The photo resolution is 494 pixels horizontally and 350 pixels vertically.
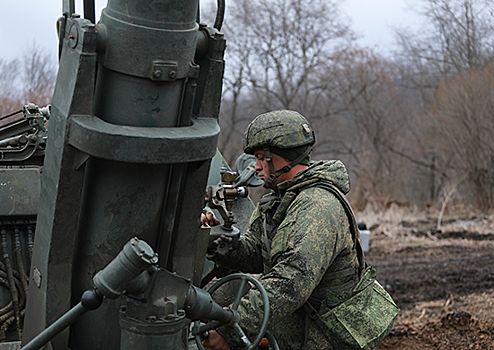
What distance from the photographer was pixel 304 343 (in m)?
3.22

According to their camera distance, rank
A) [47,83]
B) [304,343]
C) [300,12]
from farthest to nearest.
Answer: [300,12]
[47,83]
[304,343]

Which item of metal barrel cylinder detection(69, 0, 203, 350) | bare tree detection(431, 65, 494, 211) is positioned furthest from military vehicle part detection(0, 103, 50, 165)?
bare tree detection(431, 65, 494, 211)

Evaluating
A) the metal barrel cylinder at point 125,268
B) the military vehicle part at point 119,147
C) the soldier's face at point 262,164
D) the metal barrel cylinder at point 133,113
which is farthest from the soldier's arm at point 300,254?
the metal barrel cylinder at point 125,268

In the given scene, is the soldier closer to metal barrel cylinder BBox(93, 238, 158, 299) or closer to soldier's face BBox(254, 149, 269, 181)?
soldier's face BBox(254, 149, 269, 181)

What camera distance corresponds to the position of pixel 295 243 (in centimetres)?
288

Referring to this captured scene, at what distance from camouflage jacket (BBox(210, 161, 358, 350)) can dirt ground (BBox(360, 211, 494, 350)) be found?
3.37 metres

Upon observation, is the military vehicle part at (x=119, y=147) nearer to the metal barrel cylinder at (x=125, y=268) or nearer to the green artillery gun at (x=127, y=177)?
the green artillery gun at (x=127, y=177)

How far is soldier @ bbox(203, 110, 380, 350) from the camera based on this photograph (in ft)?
9.07

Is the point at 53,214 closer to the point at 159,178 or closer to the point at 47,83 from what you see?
the point at 159,178

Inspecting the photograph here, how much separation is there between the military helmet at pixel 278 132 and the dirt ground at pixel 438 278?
3.86 m

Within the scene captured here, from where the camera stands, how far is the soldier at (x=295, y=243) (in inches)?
109

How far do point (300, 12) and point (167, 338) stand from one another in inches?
680

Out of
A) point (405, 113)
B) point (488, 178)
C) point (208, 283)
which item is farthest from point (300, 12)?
point (208, 283)

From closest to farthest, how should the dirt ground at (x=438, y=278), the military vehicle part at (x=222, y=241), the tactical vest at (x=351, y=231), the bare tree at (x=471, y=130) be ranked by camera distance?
the tactical vest at (x=351, y=231)
the military vehicle part at (x=222, y=241)
the dirt ground at (x=438, y=278)
the bare tree at (x=471, y=130)
